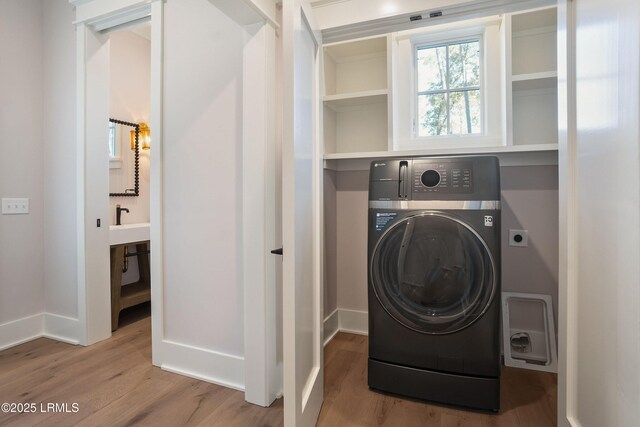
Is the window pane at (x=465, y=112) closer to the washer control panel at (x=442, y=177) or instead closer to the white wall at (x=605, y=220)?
the washer control panel at (x=442, y=177)

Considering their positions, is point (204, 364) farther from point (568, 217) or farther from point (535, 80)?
point (535, 80)

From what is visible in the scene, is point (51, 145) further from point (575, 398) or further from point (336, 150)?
point (575, 398)

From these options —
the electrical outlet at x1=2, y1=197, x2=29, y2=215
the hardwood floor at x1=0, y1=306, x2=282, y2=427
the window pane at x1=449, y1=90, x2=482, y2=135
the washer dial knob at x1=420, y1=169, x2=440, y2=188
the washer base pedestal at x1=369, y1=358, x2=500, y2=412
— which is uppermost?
the window pane at x1=449, y1=90, x2=482, y2=135

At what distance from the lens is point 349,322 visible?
8.41 ft

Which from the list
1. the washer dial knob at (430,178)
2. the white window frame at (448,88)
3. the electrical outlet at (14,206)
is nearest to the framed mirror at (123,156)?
the electrical outlet at (14,206)

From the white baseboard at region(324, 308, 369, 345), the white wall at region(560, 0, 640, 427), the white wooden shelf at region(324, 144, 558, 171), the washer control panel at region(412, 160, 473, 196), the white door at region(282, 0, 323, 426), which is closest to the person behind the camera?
the white wall at region(560, 0, 640, 427)

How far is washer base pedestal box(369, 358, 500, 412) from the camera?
1544 mm

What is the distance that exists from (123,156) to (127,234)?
0.97m

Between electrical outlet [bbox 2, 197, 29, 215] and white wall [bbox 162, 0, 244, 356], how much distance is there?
4.25 feet

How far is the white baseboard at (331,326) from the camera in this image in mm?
2360

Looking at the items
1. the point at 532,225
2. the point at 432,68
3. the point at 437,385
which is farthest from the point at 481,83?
the point at 437,385

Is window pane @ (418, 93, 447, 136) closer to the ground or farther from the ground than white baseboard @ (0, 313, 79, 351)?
farther from the ground

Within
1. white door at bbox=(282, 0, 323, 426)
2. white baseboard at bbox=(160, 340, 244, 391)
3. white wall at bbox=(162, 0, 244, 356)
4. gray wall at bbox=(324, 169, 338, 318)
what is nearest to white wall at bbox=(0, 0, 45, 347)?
white wall at bbox=(162, 0, 244, 356)

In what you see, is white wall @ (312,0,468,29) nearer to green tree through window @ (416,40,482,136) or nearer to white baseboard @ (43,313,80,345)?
green tree through window @ (416,40,482,136)
